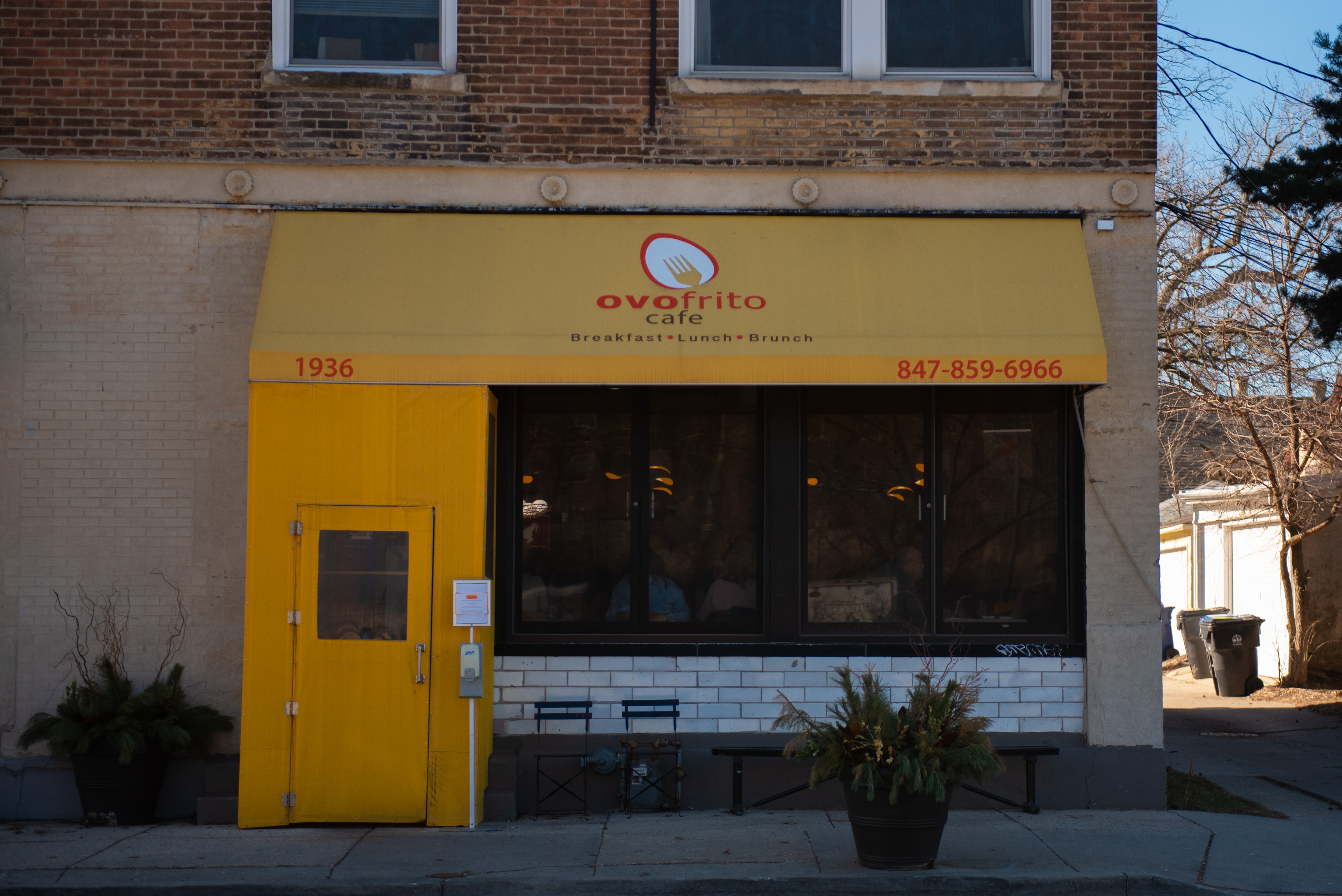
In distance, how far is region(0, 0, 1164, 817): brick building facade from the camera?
332 inches

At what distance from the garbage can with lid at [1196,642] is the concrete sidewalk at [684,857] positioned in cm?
818

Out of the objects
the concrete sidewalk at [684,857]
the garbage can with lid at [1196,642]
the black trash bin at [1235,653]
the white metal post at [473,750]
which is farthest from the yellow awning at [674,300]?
the garbage can with lid at [1196,642]

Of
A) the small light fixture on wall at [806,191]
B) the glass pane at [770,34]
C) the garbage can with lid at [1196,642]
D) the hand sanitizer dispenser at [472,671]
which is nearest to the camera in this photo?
the hand sanitizer dispenser at [472,671]

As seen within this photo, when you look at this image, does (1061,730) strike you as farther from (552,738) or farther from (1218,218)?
(1218,218)

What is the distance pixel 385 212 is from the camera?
8.56 meters

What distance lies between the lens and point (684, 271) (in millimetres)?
8305

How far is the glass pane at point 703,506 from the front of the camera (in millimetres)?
8648

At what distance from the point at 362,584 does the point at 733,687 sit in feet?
9.05

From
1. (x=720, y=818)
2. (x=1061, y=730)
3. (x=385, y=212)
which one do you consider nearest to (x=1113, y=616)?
(x=1061, y=730)

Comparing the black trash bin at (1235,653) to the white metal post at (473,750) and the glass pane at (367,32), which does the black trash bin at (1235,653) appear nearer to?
the white metal post at (473,750)

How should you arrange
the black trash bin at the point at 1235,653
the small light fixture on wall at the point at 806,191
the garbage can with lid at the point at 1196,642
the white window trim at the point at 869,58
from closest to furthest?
the small light fixture on wall at the point at 806,191 < the white window trim at the point at 869,58 < the black trash bin at the point at 1235,653 < the garbage can with lid at the point at 1196,642

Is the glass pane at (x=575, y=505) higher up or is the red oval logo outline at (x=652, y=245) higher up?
the red oval logo outline at (x=652, y=245)

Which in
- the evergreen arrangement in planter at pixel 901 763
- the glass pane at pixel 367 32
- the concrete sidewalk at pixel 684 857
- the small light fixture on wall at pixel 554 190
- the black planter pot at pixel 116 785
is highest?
the glass pane at pixel 367 32

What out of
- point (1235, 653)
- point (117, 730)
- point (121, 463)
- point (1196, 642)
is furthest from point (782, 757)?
point (1196, 642)
